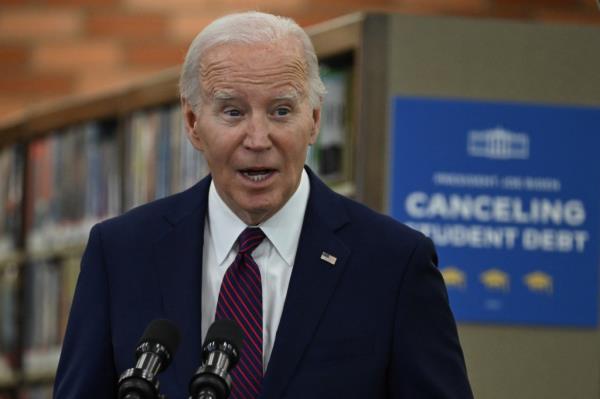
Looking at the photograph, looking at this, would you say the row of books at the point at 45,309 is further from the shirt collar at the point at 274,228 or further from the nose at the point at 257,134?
the nose at the point at 257,134

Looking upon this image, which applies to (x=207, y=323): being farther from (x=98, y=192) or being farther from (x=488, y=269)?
(x=98, y=192)

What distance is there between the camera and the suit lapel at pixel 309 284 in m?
2.18

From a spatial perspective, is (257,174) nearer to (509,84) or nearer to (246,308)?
(246,308)

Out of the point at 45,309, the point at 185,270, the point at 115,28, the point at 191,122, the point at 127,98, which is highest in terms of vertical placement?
the point at 115,28

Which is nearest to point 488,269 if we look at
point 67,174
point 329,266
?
point 329,266

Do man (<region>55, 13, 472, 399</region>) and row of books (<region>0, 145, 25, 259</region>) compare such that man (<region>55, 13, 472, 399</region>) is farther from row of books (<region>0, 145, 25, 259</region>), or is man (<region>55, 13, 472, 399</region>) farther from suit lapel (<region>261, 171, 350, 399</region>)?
row of books (<region>0, 145, 25, 259</region>)

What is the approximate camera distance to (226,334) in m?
1.80

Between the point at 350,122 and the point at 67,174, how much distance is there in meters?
2.34

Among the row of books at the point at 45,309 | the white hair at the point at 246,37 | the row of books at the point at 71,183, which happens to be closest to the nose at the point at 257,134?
the white hair at the point at 246,37

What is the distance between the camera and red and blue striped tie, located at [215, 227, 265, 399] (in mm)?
2207

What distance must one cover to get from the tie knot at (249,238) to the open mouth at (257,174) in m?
0.13

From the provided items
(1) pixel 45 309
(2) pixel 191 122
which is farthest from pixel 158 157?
(2) pixel 191 122

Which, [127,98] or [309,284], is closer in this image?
[309,284]

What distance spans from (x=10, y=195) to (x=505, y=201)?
10.7 feet
